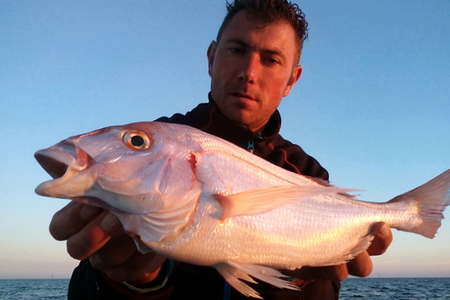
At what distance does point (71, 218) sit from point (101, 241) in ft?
0.96

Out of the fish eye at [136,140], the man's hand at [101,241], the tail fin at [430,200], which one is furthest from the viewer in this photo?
the tail fin at [430,200]

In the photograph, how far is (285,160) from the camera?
4820mm

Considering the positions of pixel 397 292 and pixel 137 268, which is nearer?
pixel 137 268

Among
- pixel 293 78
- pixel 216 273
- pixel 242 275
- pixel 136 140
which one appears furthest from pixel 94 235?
pixel 293 78

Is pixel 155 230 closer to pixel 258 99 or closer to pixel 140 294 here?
pixel 140 294

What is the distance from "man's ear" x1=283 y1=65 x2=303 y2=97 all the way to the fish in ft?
7.75

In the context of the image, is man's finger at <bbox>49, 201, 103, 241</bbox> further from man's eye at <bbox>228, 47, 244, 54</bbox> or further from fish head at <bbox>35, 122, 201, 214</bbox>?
man's eye at <bbox>228, 47, 244, 54</bbox>

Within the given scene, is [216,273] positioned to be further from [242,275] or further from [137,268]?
[242,275]

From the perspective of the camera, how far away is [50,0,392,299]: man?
10.6 feet

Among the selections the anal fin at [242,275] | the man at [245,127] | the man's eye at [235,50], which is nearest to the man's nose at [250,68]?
the man at [245,127]

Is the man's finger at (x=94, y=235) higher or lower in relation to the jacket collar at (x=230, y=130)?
lower

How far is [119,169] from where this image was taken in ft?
7.64

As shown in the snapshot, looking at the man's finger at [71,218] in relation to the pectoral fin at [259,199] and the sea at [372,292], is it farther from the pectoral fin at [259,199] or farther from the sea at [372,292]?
the sea at [372,292]

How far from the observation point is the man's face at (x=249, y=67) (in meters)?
4.43
